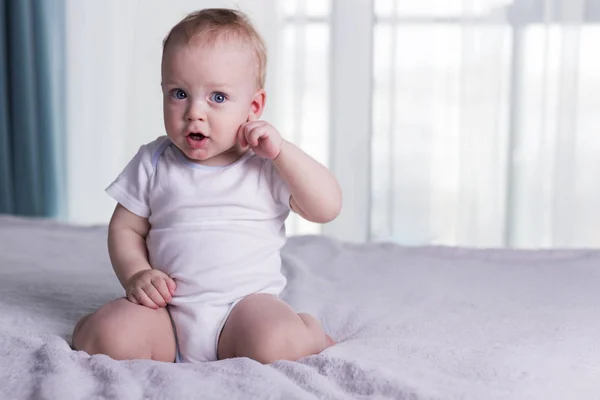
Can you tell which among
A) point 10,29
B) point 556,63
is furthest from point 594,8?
point 10,29

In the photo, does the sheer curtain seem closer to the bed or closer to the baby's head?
the bed

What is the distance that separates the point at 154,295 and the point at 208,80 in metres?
0.31

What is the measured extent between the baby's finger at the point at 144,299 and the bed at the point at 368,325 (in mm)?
118

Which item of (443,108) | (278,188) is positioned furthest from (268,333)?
(443,108)

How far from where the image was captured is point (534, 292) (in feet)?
4.87

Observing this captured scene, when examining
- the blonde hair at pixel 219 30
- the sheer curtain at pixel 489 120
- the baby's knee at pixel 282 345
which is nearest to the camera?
the baby's knee at pixel 282 345

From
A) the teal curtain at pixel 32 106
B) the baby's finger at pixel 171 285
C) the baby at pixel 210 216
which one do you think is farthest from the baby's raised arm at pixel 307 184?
the teal curtain at pixel 32 106

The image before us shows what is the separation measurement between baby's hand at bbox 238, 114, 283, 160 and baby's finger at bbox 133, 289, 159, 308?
0.83ft

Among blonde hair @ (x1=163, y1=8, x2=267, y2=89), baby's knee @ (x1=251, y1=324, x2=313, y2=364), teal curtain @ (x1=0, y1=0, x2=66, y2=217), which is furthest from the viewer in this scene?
teal curtain @ (x1=0, y1=0, x2=66, y2=217)

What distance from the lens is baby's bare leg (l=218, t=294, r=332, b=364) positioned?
3.61 feet

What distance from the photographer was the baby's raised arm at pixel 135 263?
1181 mm

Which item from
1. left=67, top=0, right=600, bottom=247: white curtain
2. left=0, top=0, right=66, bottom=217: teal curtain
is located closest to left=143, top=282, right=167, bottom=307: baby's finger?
left=67, top=0, right=600, bottom=247: white curtain

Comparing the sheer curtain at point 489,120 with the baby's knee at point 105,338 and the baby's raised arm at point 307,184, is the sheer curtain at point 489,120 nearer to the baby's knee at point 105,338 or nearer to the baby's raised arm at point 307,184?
the baby's raised arm at point 307,184

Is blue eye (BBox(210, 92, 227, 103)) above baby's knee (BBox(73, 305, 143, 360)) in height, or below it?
above
